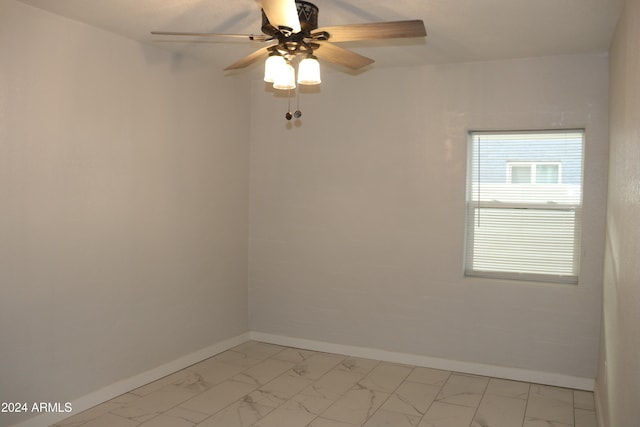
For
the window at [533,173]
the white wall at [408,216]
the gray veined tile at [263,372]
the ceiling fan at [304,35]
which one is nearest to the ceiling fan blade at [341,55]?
the ceiling fan at [304,35]

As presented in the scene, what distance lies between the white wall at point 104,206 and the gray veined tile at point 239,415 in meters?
0.83

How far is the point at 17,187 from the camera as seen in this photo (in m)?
3.02

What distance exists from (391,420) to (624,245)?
177 centimetres

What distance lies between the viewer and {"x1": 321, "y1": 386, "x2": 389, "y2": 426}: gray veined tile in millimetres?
3402

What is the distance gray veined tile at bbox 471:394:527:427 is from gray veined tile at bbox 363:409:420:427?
15.1 inches

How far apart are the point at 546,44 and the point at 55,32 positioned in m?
3.25

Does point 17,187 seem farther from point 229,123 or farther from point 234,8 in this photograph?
point 229,123

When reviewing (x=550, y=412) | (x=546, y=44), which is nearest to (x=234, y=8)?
(x=546, y=44)

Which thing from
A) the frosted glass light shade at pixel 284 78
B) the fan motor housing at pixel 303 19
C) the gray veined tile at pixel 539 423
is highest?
the fan motor housing at pixel 303 19

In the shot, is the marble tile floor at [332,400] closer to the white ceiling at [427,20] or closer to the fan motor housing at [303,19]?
the fan motor housing at [303,19]

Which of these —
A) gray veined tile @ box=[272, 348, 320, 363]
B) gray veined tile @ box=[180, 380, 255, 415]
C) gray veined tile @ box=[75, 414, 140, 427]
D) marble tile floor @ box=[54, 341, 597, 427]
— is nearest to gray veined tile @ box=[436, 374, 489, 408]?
marble tile floor @ box=[54, 341, 597, 427]

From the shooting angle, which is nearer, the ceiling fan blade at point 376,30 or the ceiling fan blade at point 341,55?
the ceiling fan blade at point 376,30

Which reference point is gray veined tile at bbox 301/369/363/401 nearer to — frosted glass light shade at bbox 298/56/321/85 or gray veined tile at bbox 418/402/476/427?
gray veined tile at bbox 418/402/476/427

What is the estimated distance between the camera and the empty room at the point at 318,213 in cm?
303
